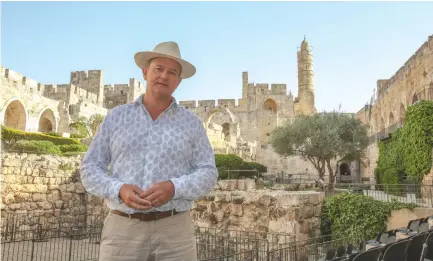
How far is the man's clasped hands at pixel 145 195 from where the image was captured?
6.65 ft

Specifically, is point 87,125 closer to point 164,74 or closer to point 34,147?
point 34,147

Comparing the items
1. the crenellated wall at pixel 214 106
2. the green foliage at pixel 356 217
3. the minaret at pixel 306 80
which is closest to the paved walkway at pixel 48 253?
the green foliage at pixel 356 217

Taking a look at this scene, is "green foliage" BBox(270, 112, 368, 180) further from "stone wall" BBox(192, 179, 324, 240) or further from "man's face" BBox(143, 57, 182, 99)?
"man's face" BBox(143, 57, 182, 99)

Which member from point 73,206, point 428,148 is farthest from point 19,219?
point 428,148

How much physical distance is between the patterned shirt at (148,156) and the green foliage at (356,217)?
27.9 feet

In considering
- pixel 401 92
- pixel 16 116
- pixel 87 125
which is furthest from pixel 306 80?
pixel 16 116

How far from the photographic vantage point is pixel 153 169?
7.43ft

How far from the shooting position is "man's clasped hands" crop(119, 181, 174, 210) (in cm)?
203

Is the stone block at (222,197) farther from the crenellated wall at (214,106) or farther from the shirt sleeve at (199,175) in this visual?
the crenellated wall at (214,106)

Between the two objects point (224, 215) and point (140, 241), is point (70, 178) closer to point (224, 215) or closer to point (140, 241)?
point (224, 215)

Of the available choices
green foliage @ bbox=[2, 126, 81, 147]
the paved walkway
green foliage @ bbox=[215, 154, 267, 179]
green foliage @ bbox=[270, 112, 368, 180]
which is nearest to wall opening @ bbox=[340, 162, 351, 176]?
green foliage @ bbox=[270, 112, 368, 180]

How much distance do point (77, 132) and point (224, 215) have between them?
27.3 meters

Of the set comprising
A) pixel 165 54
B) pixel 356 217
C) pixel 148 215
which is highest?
pixel 165 54

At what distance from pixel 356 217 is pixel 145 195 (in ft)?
30.7
